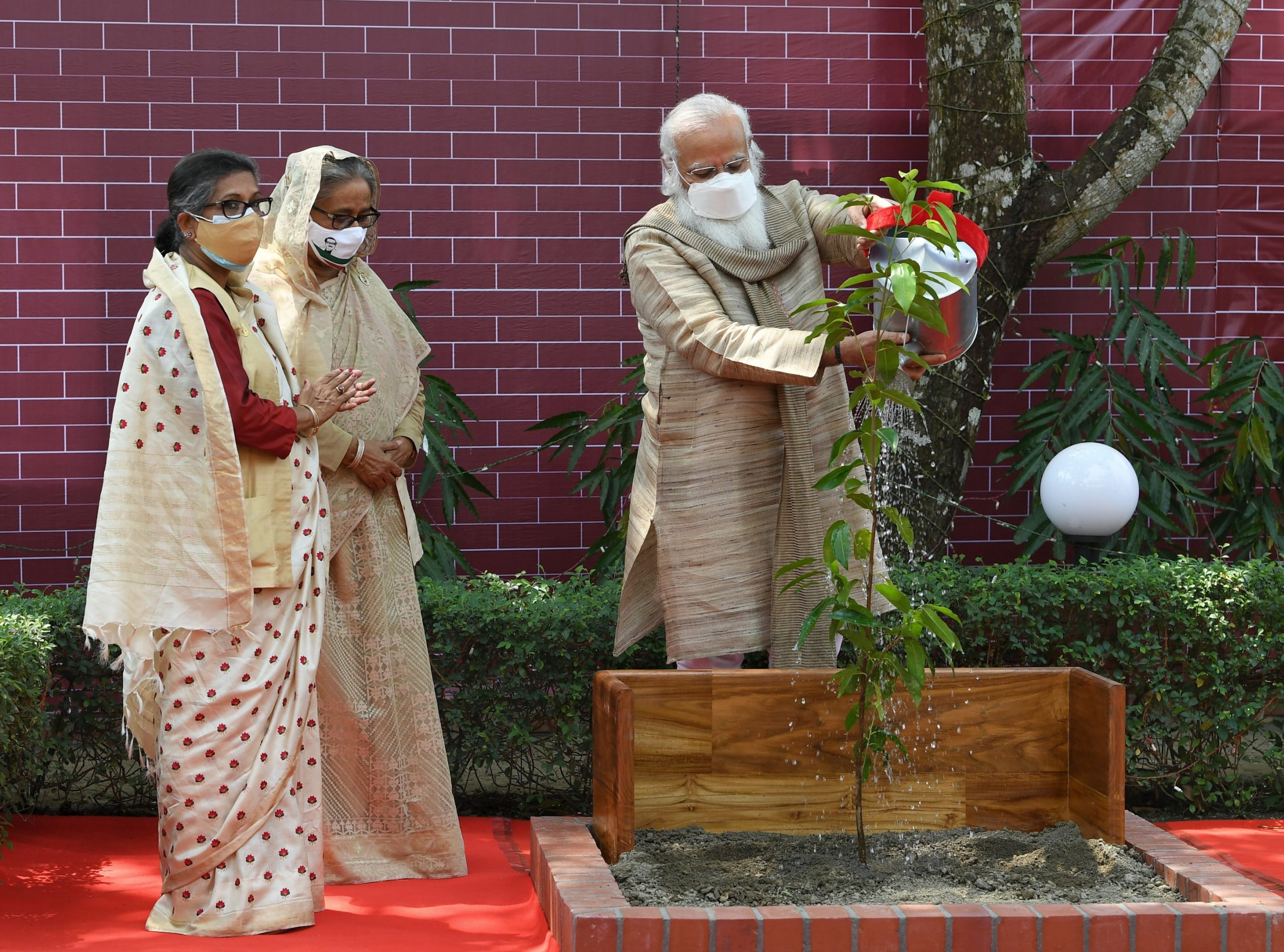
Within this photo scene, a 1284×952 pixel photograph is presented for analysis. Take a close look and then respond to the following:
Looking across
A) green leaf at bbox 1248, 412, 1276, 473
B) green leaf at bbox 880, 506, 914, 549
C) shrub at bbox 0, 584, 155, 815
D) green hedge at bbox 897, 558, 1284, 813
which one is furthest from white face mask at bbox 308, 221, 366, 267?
green leaf at bbox 1248, 412, 1276, 473

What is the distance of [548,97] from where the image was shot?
5688 mm

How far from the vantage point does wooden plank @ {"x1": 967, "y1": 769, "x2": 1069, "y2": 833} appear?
12.0 ft

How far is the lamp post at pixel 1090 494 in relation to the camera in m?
4.61

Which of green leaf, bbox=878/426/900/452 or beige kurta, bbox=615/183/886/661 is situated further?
beige kurta, bbox=615/183/886/661

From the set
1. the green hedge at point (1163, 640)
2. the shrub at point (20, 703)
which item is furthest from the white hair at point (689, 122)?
the shrub at point (20, 703)

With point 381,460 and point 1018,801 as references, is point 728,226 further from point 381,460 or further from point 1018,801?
point 1018,801

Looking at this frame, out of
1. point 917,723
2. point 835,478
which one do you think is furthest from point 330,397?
point 917,723

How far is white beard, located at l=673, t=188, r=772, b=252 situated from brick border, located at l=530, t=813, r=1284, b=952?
161 cm

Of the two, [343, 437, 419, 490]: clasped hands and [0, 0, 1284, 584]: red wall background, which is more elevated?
[0, 0, 1284, 584]: red wall background

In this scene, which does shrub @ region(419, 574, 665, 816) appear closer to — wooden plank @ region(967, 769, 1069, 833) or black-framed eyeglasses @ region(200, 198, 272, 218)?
wooden plank @ region(967, 769, 1069, 833)

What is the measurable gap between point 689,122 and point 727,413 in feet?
2.36

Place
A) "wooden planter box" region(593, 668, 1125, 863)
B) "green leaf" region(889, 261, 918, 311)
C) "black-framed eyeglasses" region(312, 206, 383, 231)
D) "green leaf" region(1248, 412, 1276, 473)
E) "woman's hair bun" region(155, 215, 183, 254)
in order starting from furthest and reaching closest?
"green leaf" region(1248, 412, 1276, 473) < "black-framed eyeglasses" region(312, 206, 383, 231) < "wooden planter box" region(593, 668, 1125, 863) < "woman's hair bun" region(155, 215, 183, 254) < "green leaf" region(889, 261, 918, 311)

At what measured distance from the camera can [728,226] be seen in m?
3.67

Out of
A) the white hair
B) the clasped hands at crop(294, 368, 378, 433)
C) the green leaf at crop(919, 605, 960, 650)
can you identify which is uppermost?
the white hair
